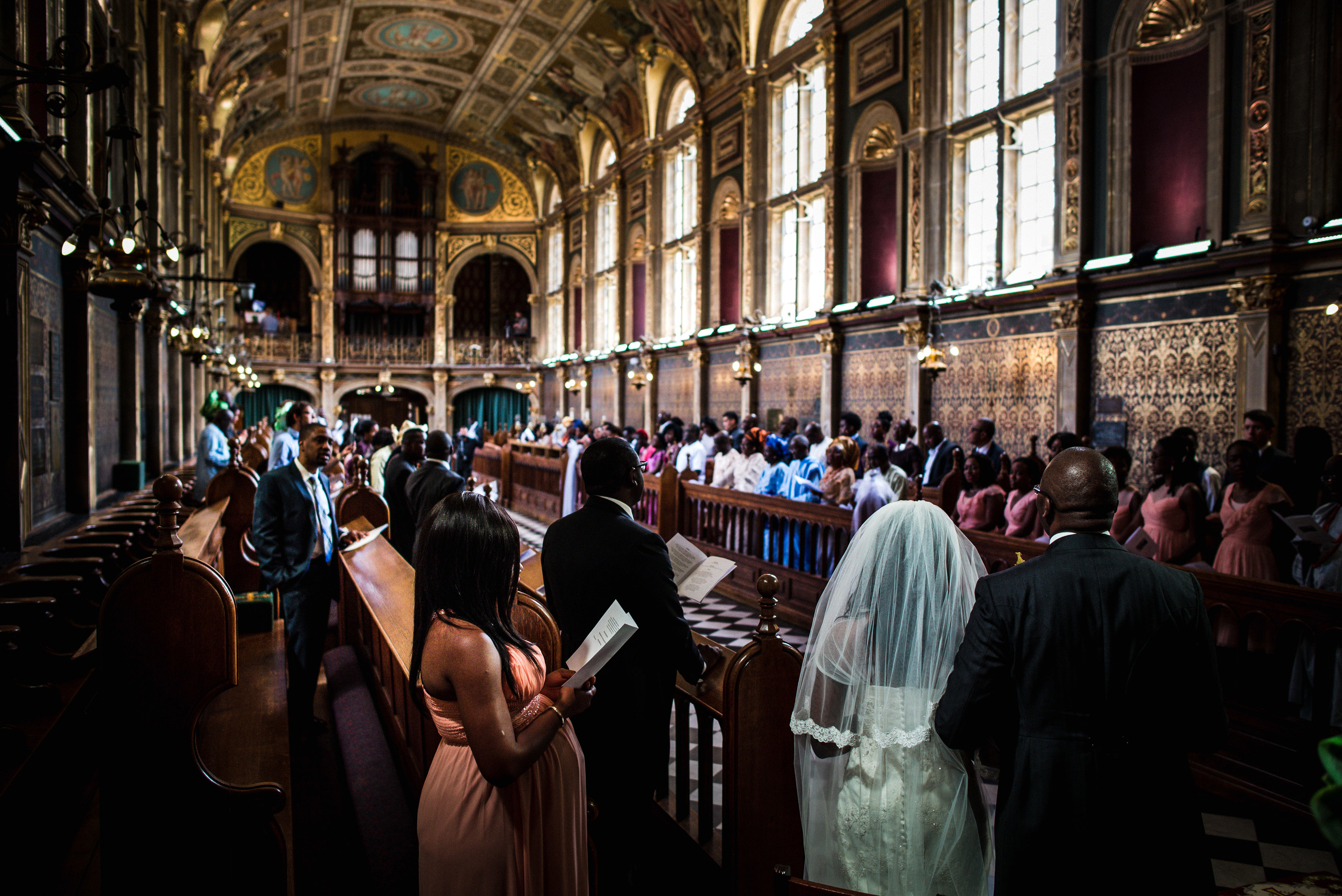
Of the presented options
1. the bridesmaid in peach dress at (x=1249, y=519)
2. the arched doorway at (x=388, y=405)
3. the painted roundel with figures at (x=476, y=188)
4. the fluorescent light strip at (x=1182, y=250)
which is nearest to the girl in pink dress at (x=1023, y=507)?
the bridesmaid in peach dress at (x=1249, y=519)

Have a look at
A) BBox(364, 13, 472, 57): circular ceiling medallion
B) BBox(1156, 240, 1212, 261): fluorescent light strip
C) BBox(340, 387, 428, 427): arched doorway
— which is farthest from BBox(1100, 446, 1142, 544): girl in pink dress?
BBox(340, 387, 428, 427): arched doorway

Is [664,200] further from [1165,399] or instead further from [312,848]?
[312,848]

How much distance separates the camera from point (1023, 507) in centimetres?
565

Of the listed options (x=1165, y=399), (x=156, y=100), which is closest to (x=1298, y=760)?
(x=1165, y=399)

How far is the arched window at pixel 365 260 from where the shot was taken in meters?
28.4

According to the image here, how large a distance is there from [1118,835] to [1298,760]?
2.75m

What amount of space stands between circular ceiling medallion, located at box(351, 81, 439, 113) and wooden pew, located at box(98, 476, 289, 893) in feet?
86.3

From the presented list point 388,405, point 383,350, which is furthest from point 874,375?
point 388,405

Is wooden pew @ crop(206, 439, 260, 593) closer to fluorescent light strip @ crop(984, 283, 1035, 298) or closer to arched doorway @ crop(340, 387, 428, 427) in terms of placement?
fluorescent light strip @ crop(984, 283, 1035, 298)

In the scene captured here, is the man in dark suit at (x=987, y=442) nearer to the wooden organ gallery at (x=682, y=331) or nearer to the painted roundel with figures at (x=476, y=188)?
the wooden organ gallery at (x=682, y=331)

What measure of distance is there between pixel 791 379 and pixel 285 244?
21743 mm

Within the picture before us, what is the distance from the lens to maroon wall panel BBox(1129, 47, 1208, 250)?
8.36 meters

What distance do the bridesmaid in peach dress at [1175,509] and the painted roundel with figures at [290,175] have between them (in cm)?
2874

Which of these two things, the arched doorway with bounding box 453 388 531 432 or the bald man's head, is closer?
the bald man's head
